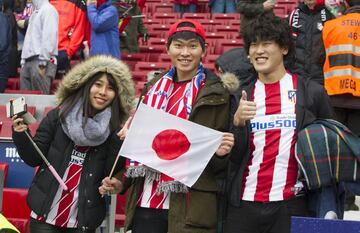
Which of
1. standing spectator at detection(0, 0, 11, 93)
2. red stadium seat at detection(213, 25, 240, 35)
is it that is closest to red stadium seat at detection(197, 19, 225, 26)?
red stadium seat at detection(213, 25, 240, 35)

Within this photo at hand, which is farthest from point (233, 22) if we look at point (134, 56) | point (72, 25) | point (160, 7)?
point (72, 25)

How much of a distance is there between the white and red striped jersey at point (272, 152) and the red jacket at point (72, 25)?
20.8 feet

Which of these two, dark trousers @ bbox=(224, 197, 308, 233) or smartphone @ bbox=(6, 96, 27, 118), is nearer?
dark trousers @ bbox=(224, 197, 308, 233)

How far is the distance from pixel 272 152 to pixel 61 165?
48.8 inches

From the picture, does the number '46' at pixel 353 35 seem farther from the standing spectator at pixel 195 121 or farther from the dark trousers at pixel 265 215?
the dark trousers at pixel 265 215

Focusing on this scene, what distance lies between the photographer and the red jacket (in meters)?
10.1

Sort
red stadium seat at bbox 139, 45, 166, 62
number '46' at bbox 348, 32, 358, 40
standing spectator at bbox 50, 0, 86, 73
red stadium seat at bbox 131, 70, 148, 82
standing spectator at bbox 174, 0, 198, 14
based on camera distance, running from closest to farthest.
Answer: number '46' at bbox 348, 32, 358, 40, standing spectator at bbox 50, 0, 86, 73, red stadium seat at bbox 131, 70, 148, 82, red stadium seat at bbox 139, 45, 166, 62, standing spectator at bbox 174, 0, 198, 14

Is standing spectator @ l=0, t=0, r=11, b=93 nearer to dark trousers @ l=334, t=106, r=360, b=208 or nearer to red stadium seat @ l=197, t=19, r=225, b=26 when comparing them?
red stadium seat @ l=197, t=19, r=225, b=26

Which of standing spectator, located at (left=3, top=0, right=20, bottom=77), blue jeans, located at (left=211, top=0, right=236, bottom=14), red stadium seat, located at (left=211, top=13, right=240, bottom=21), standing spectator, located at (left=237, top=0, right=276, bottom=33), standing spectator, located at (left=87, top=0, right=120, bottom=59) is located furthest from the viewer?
blue jeans, located at (left=211, top=0, right=236, bottom=14)

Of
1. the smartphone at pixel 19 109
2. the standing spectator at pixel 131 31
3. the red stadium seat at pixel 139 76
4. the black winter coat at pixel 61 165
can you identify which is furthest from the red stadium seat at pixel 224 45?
the smartphone at pixel 19 109

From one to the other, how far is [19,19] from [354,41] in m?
5.52

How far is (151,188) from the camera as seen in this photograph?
4125 millimetres

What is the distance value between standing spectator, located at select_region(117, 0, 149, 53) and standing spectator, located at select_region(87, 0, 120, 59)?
5.08ft

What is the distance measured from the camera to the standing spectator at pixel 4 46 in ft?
30.8
